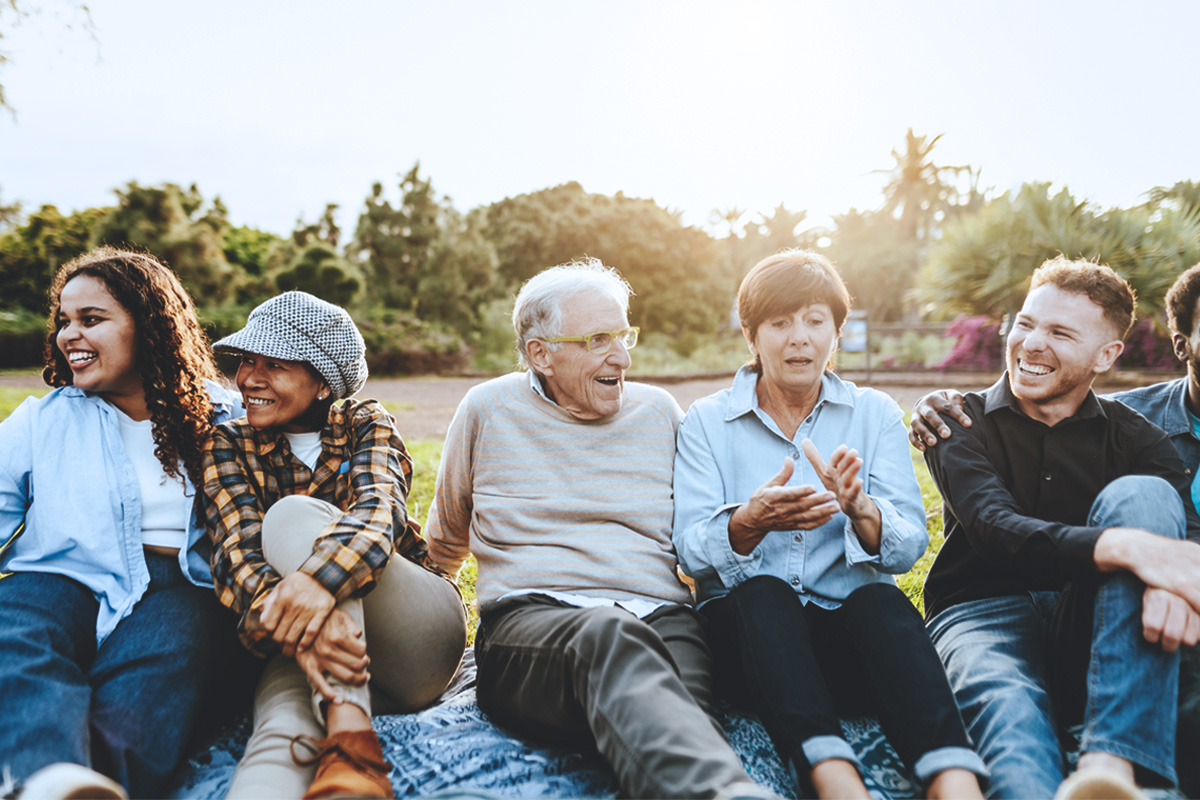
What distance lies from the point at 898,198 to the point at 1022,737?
1705 inches

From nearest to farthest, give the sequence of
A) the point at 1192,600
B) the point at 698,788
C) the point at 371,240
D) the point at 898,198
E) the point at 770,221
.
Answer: the point at 698,788 < the point at 1192,600 < the point at 371,240 < the point at 898,198 < the point at 770,221

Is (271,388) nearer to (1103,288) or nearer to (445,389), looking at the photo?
(1103,288)

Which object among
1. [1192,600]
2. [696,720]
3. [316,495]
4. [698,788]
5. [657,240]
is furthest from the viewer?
[657,240]

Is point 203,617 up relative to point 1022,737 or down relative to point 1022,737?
up

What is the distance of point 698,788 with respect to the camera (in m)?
1.68

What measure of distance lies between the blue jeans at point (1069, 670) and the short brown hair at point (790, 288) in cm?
103

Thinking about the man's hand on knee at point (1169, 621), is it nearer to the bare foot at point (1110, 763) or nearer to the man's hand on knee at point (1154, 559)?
the man's hand on knee at point (1154, 559)

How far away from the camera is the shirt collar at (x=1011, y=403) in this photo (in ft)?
8.69

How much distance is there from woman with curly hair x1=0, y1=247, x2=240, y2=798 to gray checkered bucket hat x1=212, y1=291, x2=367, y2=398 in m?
0.30

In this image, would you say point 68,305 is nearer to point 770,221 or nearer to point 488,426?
point 488,426

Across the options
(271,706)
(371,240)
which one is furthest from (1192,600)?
(371,240)

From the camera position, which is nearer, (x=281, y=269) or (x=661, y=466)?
(x=661, y=466)

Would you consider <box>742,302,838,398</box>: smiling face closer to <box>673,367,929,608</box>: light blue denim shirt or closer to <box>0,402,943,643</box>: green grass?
<box>673,367,929,608</box>: light blue denim shirt

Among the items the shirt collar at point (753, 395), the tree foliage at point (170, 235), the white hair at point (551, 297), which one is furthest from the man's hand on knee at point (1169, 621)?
the tree foliage at point (170, 235)
